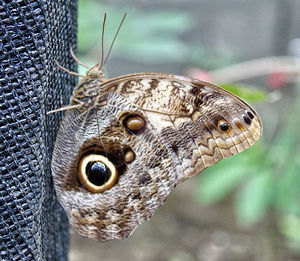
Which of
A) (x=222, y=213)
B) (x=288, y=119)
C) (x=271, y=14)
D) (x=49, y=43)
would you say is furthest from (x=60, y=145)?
(x=271, y=14)

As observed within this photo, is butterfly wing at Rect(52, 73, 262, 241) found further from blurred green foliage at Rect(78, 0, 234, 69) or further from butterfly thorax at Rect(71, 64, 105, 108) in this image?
blurred green foliage at Rect(78, 0, 234, 69)

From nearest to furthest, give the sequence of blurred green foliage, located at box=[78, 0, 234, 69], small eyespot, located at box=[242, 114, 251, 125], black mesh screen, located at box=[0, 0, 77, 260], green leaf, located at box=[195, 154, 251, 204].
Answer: black mesh screen, located at box=[0, 0, 77, 260]
small eyespot, located at box=[242, 114, 251, 125]
blurred green foliage, located at box=[78, 0, 234, 69]
green leaf, located at box=[195, 154, 251, 204]

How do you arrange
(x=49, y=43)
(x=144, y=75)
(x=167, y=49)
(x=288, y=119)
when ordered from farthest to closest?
1. (x=288, y=119)
2. (x=167, y=49)
3. (x=144, y=75)
4. (x=49, y=43)

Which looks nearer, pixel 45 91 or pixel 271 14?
pixel 45 91

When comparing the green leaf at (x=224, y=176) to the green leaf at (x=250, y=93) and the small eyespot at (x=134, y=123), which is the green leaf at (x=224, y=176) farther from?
the small eyespot at (x=134, y=123)

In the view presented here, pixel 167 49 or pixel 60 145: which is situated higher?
pixel 167 49

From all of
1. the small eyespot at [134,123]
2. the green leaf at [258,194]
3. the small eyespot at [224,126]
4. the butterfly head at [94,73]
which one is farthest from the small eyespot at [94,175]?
the green leaf at [258,194]

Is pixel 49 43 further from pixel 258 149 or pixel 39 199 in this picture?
pixel 258 149

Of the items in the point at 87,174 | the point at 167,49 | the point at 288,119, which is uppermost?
the point at 167,49

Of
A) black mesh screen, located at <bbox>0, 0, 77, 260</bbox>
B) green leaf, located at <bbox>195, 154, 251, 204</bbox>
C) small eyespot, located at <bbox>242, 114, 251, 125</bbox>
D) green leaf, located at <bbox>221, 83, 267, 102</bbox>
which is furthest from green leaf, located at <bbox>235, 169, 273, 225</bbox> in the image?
black mesh screen, located at <bbox>0, 0, 77, 260</bbox>
